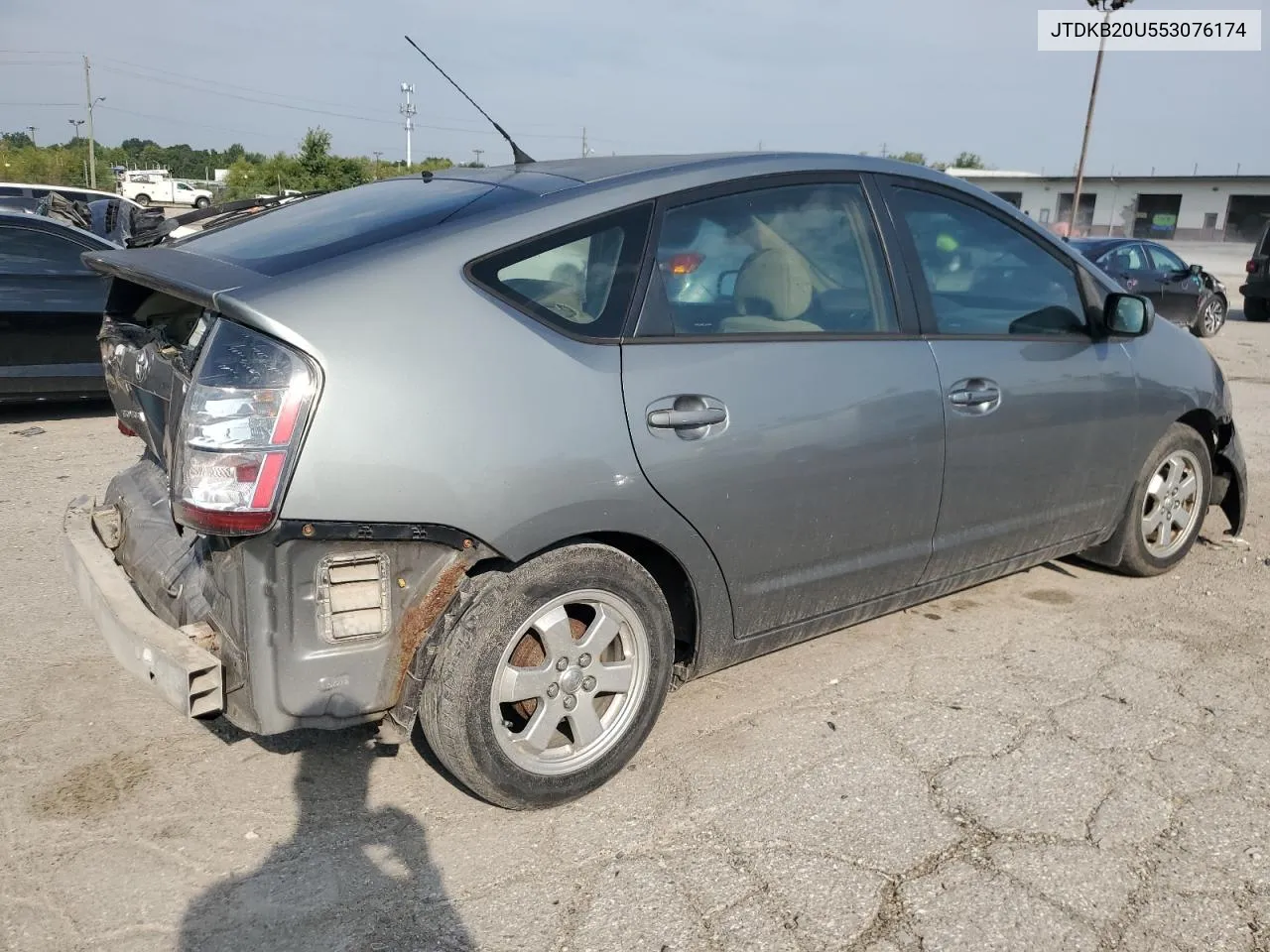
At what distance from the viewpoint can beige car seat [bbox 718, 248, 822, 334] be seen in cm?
309

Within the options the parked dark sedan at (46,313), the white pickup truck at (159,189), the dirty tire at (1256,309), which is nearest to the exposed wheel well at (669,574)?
the parked dark sedan at (46,313)

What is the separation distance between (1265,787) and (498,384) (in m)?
2.48

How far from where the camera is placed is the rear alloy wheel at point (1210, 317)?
15.6 metres

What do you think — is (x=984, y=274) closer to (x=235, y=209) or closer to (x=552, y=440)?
(x=552, y=440)

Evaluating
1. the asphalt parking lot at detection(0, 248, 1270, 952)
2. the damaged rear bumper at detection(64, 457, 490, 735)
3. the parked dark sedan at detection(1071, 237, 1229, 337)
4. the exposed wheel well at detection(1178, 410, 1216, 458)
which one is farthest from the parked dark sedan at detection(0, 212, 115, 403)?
the parked dark sedan at detection(1071, 237, 1229, 337)

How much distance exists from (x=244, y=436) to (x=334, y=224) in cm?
90

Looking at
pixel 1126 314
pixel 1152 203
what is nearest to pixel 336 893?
pixel 1126 314

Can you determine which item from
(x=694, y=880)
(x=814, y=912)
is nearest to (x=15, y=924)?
(x=694, y=880)

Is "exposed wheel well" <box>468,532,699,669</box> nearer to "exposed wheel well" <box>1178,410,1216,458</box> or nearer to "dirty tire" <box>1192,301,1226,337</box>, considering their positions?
"exposed wheel well" <box>1178,410,1216,458</box>

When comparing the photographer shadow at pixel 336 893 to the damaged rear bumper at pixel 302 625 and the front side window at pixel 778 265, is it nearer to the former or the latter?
the damaged rear bumper at pixel 302 625

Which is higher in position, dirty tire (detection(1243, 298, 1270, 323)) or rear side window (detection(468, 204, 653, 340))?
rear side window (detection(468, 204, 653, 340))

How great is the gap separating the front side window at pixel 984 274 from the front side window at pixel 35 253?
6.35 m

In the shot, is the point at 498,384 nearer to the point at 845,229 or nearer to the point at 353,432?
the point at 353,432

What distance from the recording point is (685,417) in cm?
283
